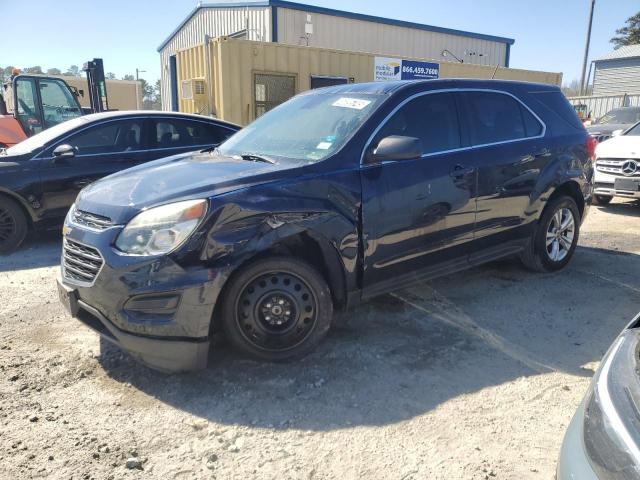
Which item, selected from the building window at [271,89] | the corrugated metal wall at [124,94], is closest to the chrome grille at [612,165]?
the building window at [271,89]

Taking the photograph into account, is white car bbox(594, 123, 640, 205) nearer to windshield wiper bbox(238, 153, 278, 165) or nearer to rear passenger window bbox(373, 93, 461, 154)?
rear passenger window bbox(373, 93, 461, 154)

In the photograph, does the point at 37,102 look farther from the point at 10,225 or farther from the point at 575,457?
the point at 575,457

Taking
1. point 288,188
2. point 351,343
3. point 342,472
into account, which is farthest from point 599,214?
point 342,472

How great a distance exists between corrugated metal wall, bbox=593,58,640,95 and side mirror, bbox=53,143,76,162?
42350 millimetres

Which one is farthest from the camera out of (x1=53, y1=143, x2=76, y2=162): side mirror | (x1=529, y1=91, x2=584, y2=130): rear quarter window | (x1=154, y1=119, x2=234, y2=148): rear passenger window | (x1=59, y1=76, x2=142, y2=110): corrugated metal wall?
(x1=59, y1=76, x2=142, y2=110): corrugated metal wall

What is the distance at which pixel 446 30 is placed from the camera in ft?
72.3

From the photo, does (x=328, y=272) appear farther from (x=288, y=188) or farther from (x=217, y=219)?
(x=217, y=219)

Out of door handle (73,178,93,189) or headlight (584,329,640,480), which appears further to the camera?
door handle (73,178,93,189)

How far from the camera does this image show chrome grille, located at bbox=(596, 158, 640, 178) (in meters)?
8.27

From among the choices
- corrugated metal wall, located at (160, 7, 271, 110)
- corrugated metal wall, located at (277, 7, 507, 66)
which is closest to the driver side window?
corrugated metal wall, located at (160, 7, 271, 110)

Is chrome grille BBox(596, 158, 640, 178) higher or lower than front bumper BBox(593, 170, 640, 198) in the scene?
higher

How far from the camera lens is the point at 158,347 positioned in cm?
295

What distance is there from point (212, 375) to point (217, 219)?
3.35ft

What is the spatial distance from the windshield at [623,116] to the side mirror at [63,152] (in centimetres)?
1397
